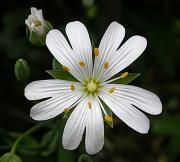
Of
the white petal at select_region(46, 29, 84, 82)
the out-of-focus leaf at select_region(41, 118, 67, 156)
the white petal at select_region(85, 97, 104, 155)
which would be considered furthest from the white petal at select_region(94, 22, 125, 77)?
the out-of-focus leaf at select_region(41, 118, 67, 156)

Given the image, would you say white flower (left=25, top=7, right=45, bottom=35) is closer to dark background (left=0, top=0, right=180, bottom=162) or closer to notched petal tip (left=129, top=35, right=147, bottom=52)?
notched petal tip (left=129, top=35, right=147, bottom=52)

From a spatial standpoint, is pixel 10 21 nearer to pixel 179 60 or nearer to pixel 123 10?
pixel 123 10

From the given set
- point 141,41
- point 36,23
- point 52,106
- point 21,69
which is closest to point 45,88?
point 52,106

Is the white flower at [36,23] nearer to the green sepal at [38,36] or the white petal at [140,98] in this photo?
the green sepal at [38,36]

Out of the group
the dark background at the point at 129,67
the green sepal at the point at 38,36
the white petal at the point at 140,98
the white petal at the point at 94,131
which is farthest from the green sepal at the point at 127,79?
the dark background at the point at 129,67

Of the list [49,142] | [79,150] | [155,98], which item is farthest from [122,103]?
[79,150]

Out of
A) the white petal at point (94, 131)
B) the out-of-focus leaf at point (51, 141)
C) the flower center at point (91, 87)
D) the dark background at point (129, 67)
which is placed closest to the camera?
the white petal at point (94, 131)

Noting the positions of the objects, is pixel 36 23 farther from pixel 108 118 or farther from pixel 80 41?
pixel 108 118
